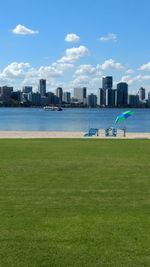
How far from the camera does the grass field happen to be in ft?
22.3

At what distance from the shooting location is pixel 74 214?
9117 millimetres

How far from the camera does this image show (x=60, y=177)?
44.2 feet

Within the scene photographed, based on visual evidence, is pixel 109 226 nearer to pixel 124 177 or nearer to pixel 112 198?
pixel 112 198

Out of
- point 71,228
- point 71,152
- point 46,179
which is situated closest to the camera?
point 71,228

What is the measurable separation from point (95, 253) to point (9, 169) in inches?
334

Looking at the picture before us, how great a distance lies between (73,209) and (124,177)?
4.33m

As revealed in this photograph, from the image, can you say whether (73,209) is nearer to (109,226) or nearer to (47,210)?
(47,210)

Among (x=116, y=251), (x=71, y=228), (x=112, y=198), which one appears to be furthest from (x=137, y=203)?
(x=116, y=251)

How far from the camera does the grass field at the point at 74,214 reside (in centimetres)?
680

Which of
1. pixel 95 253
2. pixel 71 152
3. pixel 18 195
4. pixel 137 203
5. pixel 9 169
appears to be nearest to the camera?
pixel 95 253

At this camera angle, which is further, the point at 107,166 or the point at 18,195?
the point at 107,166

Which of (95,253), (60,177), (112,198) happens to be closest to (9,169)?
(60,177)

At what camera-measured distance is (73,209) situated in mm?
9523

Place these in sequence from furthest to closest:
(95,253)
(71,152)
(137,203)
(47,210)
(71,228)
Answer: (71,152), (137,203), (47,210), (71,228), (95,253)
